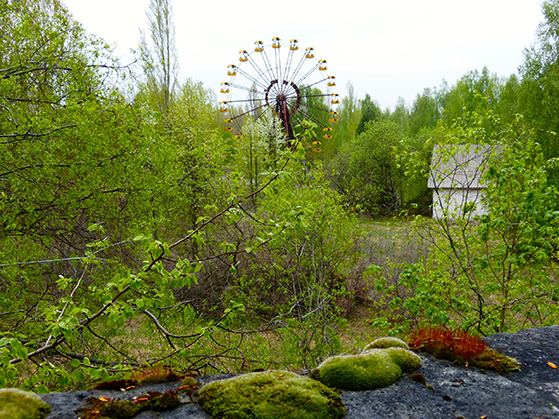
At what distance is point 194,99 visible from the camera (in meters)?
20.6

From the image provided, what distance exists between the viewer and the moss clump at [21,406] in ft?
4.36

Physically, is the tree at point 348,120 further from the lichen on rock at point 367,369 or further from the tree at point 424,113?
the lichen on rock at point 367,369

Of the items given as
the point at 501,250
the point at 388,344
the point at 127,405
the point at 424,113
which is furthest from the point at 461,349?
the point at 424,113

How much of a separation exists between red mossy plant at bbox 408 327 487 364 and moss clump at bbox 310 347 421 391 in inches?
7.9

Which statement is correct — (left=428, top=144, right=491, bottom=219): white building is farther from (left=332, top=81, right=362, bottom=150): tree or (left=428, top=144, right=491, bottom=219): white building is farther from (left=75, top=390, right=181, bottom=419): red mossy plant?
(left=332, top=81, right=362, bottom=150): tree

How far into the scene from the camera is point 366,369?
5.73 feet

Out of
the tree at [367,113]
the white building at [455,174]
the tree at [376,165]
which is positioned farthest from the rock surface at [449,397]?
the tree at [367,113]

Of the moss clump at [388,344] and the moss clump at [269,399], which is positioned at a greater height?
the moss clump at [269,399]

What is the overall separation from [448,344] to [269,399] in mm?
1111

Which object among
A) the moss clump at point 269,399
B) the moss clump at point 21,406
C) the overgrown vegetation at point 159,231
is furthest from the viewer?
the overgrown vegetation at point 159,231

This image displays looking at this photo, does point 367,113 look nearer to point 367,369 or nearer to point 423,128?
point 423,128

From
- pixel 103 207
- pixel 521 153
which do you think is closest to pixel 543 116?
pixel 521 153

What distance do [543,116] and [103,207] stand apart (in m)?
15.4

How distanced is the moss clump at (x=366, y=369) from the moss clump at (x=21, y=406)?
1.14 metres
